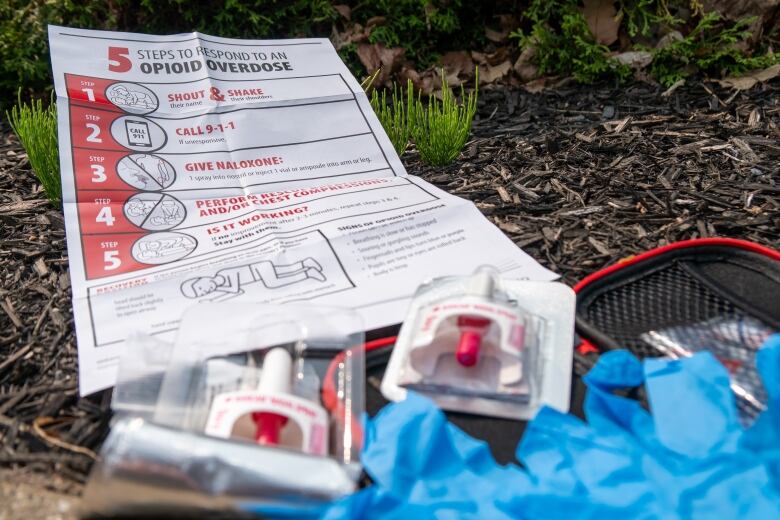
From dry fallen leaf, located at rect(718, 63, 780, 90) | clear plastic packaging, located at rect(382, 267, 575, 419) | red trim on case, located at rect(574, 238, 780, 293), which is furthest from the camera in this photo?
dry fallen leaf, located at rect(718, 63, 780, 90)

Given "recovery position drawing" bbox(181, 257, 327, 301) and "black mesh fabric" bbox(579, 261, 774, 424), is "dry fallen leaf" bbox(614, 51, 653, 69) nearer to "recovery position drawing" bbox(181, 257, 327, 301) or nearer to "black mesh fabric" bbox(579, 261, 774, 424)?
"black mesh fabric" bbox(579, 261, 774, 424)

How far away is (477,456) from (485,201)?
2.43 ft

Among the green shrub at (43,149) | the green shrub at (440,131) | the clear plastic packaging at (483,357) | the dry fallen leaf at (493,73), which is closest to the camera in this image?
the clear plastic packaging at (483,357)

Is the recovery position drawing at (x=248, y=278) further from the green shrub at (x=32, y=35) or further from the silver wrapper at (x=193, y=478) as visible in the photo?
the green shrub at (x=32, y=35)

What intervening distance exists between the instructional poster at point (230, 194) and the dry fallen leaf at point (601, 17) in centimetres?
73

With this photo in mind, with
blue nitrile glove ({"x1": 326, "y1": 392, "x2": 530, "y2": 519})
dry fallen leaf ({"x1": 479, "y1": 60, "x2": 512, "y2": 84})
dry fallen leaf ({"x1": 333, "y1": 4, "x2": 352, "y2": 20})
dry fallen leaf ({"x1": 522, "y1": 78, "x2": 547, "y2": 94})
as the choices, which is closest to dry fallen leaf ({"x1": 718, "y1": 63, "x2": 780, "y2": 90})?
dry fallen leaf ({"x1": 522, "y1": 78, "x2": 547, "y2": 94})

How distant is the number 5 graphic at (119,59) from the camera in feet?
5.49

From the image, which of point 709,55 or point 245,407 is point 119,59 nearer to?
point 245,407

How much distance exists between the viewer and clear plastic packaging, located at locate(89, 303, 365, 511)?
777 millimetres

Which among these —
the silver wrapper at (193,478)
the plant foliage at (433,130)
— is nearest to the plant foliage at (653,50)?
the plant foliage at (433,130)

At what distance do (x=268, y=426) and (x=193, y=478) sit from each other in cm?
13

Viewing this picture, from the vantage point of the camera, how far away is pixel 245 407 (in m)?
0.87

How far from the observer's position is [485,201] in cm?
153

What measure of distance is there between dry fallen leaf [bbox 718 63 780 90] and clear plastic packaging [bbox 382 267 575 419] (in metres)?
1.16
